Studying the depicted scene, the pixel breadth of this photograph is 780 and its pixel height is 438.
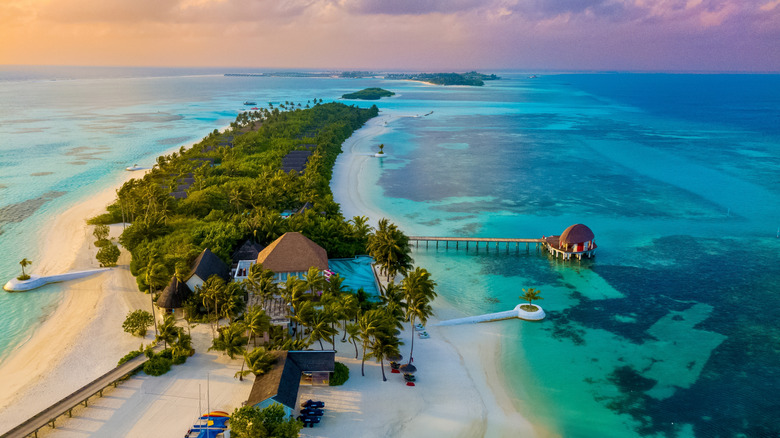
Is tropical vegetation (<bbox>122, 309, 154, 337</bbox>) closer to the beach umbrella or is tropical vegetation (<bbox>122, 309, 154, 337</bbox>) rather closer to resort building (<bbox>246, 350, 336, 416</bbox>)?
resort building (<bbox>246, 350, 336, 416</bbox>)

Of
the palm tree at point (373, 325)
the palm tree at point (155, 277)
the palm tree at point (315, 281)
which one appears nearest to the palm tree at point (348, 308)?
the palm tree at point (373, 325)

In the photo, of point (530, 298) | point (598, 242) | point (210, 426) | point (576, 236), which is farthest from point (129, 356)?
point (598, 242)

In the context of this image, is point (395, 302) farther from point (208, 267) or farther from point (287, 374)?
point (208, 267)

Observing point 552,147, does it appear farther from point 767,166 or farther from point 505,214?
point 505,214

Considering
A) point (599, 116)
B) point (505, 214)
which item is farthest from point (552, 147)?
point (599, 116)

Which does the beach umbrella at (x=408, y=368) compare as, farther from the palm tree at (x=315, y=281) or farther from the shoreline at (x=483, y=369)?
the palm tree at (x=315, y=281)
